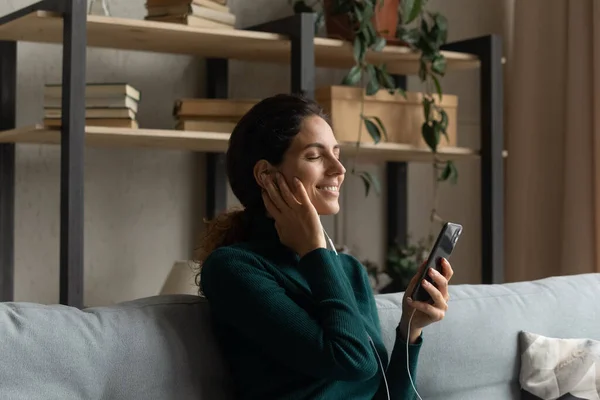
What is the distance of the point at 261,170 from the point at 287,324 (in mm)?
312

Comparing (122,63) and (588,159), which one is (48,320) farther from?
(588,159)

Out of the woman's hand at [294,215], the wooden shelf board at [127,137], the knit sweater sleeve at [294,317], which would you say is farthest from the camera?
the wooden shelf board at [127,137]

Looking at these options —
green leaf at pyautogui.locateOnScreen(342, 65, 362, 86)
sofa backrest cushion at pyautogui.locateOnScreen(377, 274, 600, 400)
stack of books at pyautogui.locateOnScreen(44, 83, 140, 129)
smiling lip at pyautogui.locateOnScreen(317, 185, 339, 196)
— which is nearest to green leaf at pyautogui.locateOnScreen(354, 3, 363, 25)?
green leaf at pyautogui.locateOnScreen(342, 65, 362, 86)

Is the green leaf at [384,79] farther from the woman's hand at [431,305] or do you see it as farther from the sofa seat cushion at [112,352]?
the sofa seat cushion at [112,352]

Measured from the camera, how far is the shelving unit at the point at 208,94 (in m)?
2.28

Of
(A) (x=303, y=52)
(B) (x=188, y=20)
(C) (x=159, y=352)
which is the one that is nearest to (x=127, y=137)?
(B) (x=188, y=20)

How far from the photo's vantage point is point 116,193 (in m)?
2.94

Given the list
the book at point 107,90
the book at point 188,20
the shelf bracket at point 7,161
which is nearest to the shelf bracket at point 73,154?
the book at point 107,90

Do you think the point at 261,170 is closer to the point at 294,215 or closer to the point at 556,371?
the point at 294,215

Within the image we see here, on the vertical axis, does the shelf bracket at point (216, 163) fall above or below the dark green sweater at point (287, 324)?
above

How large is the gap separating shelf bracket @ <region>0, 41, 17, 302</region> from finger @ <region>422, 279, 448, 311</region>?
5.01ft

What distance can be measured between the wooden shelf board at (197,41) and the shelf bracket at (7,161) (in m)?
0.12

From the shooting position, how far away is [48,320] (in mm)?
1388

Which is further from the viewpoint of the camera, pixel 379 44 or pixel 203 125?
pixel 379 44
